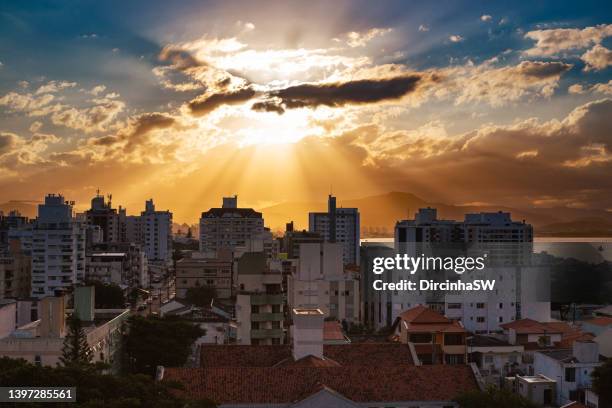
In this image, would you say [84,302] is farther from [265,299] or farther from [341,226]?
[341,226]

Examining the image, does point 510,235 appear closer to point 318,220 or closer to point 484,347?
point 318,220

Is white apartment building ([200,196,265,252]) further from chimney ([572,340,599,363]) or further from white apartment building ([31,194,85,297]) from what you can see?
chimney ([572,340,599,363])

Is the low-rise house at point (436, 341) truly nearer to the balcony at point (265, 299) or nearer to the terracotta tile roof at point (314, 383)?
the balcony at point (265, 299)

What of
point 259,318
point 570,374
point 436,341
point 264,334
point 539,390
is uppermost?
point 259,318

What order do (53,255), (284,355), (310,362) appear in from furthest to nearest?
1. (53,255)
2. (284,355)
3. (310,362)

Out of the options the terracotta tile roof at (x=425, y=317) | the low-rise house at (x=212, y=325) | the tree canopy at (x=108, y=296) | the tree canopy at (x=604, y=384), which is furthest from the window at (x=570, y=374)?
the tree canopy at (x=108, y=296)

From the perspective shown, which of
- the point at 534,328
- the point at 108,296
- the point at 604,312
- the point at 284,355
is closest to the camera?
the point at 284,355

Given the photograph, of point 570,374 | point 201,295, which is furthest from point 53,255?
point 570,374
